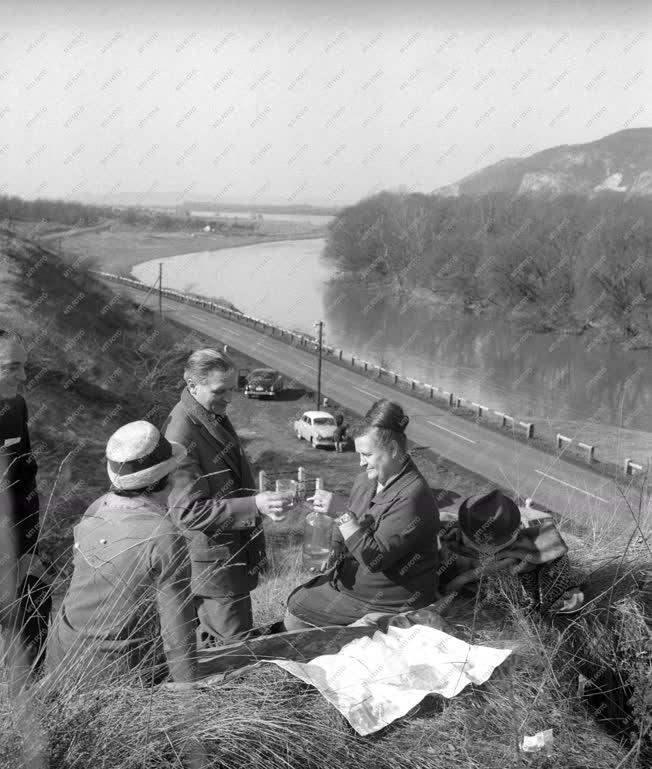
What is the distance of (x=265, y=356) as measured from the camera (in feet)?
141

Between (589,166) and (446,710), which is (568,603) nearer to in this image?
(446,710)

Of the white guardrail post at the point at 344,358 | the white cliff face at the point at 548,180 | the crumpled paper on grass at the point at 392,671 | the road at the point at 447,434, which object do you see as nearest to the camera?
the crumpled paper on grass at the point at 392,671

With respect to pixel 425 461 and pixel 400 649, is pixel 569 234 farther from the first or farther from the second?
pixel 400 649

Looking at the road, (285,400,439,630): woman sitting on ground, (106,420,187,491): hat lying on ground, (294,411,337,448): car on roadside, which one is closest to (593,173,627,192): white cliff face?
the road

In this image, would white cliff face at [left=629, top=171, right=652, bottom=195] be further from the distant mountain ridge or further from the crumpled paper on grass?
the crumpled paper on grass

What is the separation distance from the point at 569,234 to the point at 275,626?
6083 centimetres

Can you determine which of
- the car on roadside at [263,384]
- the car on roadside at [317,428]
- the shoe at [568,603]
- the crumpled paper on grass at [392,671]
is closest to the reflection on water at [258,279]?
the car on roadside at [263,384]

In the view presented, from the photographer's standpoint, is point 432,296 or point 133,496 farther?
point 432,296

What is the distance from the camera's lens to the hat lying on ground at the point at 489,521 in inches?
148

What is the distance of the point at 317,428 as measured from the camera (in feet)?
93.7

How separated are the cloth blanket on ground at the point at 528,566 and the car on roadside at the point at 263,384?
1233 inches

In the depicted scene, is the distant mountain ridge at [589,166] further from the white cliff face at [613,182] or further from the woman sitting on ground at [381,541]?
the woman sitting on ground at [381,541]

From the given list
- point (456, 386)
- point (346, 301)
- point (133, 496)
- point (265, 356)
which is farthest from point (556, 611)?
point (346, 301)

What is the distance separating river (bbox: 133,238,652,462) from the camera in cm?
3312
